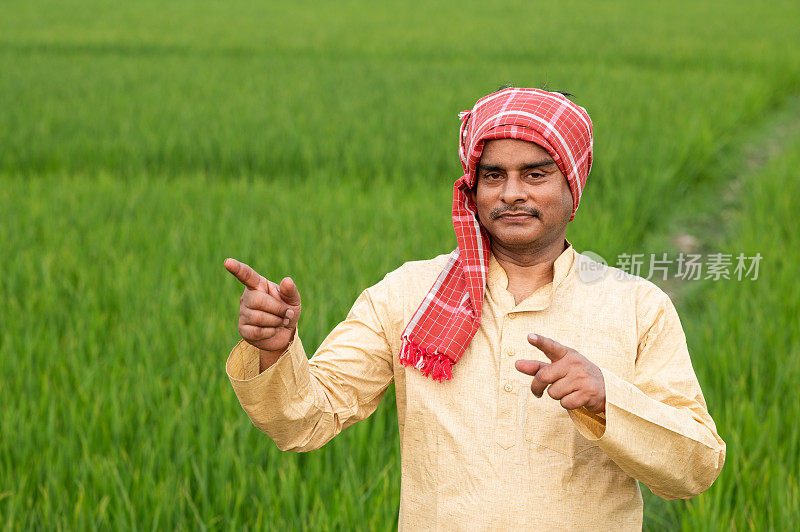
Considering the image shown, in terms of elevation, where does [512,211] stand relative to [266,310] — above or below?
above

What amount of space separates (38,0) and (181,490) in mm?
21102

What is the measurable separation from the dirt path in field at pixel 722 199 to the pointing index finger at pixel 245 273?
299 centimetres

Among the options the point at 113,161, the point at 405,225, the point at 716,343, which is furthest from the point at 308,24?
the point at 716,343

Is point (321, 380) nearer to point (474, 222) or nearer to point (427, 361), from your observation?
point (427, 361)

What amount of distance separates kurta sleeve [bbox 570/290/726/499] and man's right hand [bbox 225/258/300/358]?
372 millimetres

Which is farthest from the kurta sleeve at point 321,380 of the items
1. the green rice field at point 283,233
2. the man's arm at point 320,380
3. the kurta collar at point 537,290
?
the green rice field at point 283,233

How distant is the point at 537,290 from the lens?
114 centimetres

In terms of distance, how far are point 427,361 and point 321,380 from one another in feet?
0.53

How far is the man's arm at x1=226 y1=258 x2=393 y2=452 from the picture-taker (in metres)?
1.06

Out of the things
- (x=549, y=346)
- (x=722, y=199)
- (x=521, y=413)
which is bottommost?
(x=521, y=413)

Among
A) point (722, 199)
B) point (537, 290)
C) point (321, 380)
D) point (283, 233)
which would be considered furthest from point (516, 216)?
point (722, 199)

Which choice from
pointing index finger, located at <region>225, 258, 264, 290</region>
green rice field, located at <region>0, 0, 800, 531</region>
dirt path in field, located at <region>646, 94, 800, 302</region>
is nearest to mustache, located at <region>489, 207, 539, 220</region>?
pointing index finger, located at <region>225, 258, 264, 290</region>

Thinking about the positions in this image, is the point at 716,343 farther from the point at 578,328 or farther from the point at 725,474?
the point at 578,328

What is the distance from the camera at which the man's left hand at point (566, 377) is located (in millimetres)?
923
